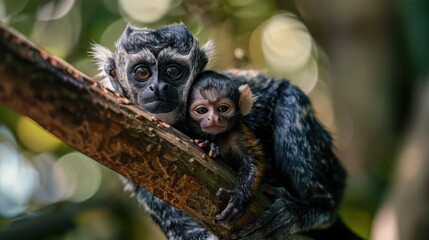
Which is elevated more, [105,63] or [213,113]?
[213,113]

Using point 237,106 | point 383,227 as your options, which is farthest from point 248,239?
point 383,227

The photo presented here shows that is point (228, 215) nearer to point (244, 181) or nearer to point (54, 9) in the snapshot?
point (244, 181)

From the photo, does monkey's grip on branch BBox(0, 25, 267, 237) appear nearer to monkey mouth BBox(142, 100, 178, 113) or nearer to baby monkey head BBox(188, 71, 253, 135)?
baby monkey head BBox(188, 71, 253, 135)

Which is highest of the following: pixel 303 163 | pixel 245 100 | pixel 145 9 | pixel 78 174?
pixel 245 100

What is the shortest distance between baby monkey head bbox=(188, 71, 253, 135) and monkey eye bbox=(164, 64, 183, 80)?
0.17m

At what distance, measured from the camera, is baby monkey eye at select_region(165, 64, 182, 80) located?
14.2 ft

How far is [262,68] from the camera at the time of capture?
7484 mm

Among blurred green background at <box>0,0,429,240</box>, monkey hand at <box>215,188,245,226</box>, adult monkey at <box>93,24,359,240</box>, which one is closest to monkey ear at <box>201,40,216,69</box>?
adult monkey at <box>93,24,359,240</box>

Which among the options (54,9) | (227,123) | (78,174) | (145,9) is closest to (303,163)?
(227,123)

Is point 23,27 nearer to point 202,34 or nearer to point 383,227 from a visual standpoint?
point 202,34

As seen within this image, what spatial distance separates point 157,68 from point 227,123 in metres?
0.63

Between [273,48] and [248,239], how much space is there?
5.59 meters

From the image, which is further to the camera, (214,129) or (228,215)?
(214,129)

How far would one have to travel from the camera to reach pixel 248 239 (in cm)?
381
